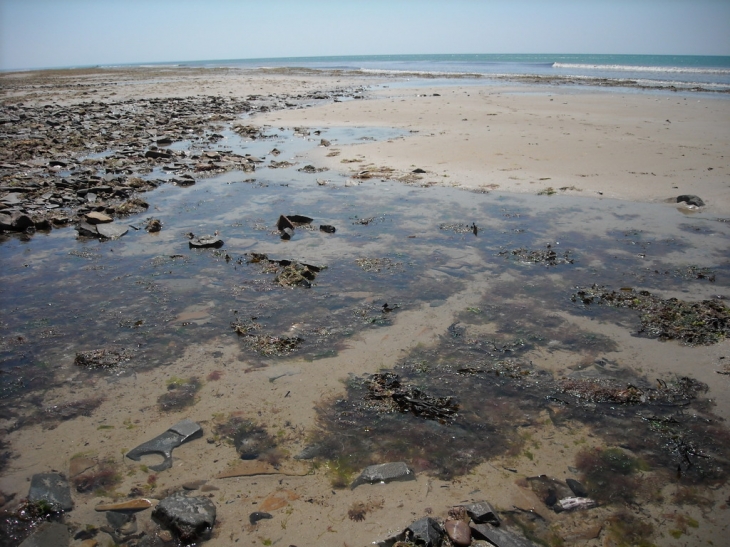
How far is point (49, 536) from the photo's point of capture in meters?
2.68

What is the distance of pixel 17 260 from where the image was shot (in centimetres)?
666

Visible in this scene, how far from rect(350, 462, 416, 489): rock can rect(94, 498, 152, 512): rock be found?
131 centimetres

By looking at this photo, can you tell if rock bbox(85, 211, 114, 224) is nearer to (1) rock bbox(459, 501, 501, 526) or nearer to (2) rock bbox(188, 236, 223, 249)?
(2) rock bbox(188, 236, 223, 249)

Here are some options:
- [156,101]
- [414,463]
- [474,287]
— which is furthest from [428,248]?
[156,101]

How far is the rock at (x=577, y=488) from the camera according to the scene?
2961 mm

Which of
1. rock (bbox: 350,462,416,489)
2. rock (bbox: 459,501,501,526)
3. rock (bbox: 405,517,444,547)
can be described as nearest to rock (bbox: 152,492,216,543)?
rock (bbox: 350,462,416,489)

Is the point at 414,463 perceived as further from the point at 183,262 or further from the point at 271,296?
the point at 183,262

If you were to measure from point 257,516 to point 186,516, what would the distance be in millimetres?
415

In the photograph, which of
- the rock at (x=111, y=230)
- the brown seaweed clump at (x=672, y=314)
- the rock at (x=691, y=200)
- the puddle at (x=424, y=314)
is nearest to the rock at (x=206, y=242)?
the puddle at (x=424, y=314)

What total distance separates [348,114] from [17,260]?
16.3 meters

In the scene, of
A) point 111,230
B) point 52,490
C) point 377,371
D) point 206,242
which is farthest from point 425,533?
point 111,230

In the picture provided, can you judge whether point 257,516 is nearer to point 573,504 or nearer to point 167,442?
point 167,442

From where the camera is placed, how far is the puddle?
3402 mm

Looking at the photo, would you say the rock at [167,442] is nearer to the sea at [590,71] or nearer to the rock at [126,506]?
the rock at [126,506]
